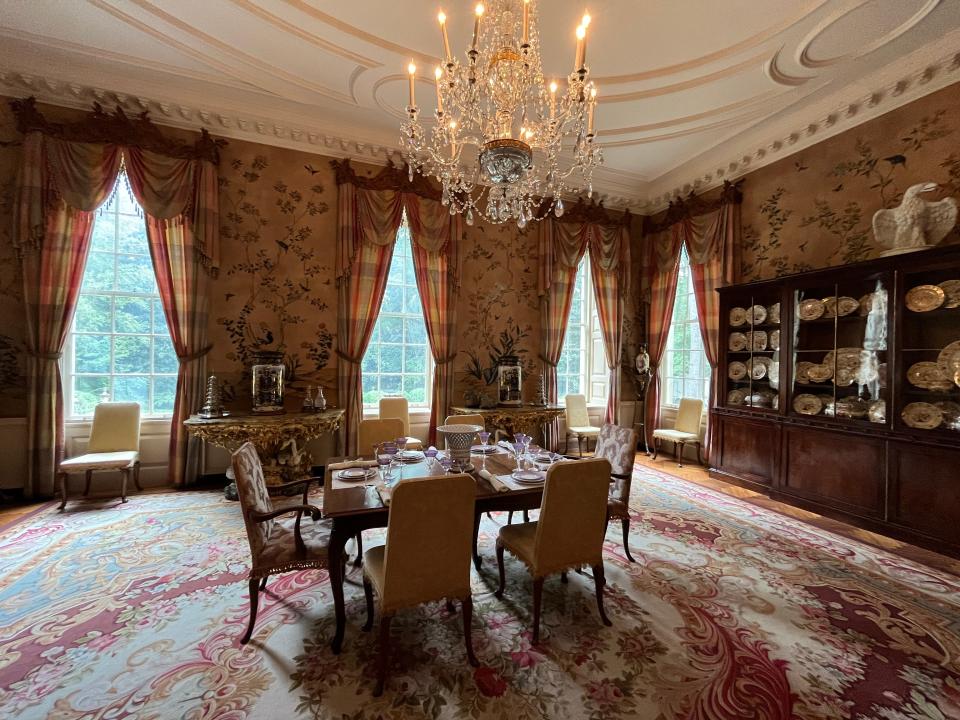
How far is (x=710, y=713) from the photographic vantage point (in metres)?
1.56

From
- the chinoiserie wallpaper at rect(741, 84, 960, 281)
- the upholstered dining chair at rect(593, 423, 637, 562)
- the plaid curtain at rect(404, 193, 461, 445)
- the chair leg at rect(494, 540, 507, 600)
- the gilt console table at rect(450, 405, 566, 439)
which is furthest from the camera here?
the plaid curtain at rect(404, 193, 461, 445)

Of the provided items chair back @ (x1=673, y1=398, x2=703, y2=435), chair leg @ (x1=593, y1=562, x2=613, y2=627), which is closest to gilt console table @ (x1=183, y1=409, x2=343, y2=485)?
chair leg @ (x1=593, y1=562, x2=613, y2=627)

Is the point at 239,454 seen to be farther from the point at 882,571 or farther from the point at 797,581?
the point at 882,571

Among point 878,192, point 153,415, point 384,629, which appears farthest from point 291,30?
point 878,192

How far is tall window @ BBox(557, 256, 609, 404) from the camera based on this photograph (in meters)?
5.98

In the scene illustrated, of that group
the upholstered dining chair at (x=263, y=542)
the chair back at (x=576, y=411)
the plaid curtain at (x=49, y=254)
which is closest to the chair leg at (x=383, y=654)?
the upholstered dining chair at (x=263, y=542)

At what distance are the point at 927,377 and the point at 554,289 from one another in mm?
3529

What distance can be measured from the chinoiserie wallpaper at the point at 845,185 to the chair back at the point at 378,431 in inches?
A: 169

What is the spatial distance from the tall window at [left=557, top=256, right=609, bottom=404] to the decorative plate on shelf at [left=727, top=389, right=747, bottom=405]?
170cm

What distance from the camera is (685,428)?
5.16m

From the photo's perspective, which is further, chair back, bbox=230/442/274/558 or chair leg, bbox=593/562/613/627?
chair leg, bbox=593/562/613/627

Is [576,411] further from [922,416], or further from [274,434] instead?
[274,434]

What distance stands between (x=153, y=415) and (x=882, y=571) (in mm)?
6078

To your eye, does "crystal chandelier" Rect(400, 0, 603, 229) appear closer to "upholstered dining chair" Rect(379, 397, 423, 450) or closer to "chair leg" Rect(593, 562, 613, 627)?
"chair leg" Rect(593, 562, 613, 627)
